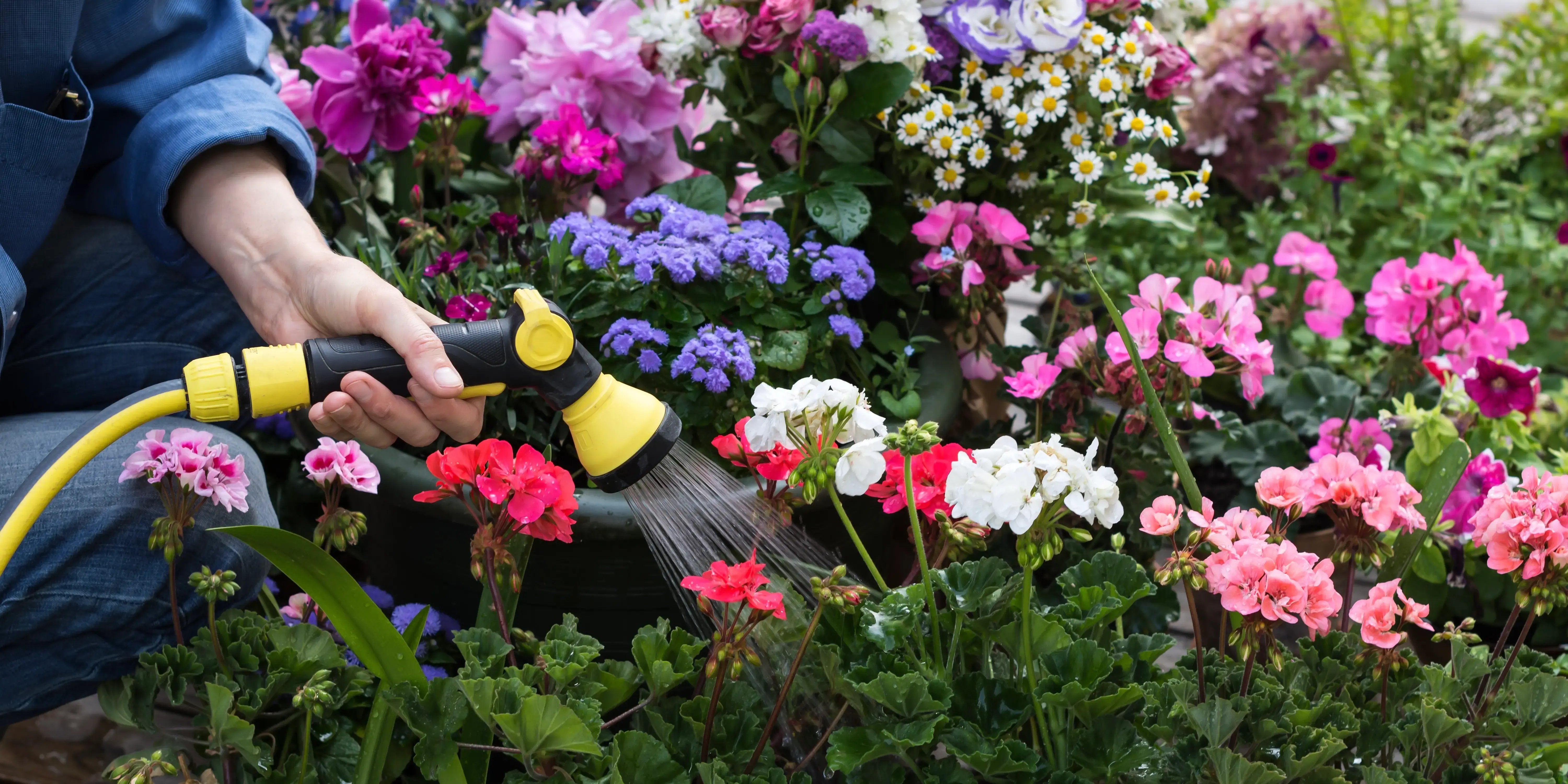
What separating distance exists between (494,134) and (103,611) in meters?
1.00

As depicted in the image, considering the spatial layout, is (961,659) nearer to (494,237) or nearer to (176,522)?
(176,522)

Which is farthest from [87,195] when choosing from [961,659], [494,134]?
[961,659]

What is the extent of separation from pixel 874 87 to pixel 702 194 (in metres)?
0.27

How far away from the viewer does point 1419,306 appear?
5.84 feet

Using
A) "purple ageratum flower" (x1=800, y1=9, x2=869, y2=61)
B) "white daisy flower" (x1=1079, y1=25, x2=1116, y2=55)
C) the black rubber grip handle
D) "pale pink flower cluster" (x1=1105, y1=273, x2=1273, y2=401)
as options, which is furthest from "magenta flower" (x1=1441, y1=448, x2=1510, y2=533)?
the black rubber grip handle

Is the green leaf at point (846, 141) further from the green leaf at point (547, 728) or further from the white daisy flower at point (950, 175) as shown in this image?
the green leaf at point (547, 728)

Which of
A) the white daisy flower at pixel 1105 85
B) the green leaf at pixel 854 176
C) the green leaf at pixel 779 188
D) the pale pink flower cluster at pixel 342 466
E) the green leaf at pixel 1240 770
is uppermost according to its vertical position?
the white daisy flower at pixel 1105 85

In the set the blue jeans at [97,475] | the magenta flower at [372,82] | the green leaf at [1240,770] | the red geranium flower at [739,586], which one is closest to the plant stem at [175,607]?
the blue jeans at [97,475]

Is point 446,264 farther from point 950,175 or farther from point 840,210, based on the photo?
point 950,175

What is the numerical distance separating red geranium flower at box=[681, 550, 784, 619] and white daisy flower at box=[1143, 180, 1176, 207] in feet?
3.28

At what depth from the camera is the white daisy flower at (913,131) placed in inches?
64.2

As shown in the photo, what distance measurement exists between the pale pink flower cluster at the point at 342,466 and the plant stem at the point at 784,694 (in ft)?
1.26

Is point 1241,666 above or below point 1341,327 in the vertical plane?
above

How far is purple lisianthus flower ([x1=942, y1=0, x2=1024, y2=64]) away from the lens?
1.60 meters
